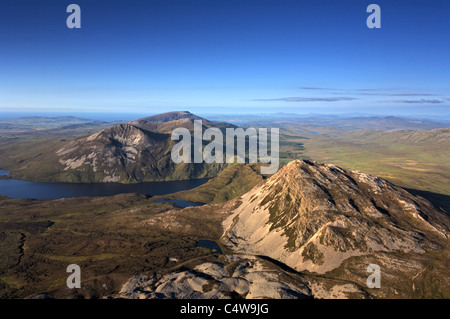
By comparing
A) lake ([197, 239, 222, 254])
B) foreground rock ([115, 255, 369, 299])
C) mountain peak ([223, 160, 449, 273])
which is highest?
mountain peak ([223, 160, 449, 273])

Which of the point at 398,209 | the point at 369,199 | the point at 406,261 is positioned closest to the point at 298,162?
the point at 369,199

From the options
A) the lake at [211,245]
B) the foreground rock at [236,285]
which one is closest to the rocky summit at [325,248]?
the foreground rock at [236,285]

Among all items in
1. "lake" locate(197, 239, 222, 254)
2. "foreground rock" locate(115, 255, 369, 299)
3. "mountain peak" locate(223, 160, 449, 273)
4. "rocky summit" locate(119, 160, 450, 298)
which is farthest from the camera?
"lake" locate(197, 239, 222, 254)

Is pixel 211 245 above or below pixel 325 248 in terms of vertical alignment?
below

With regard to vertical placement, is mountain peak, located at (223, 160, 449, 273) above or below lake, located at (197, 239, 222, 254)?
above

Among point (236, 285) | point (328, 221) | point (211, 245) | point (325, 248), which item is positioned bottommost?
point (211, 245)

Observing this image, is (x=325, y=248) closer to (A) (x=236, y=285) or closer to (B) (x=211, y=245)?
(A) (x=236, y=285)

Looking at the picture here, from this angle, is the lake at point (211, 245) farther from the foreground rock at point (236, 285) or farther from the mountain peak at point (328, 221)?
the foreground rock at point (236, 285)

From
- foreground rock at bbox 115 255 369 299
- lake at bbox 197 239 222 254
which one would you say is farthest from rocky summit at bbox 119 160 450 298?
lake at bbox 197 239 222 254

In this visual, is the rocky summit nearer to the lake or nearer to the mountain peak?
the mountain peak

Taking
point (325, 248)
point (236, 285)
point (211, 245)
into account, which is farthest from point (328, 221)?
point (211, 245)
